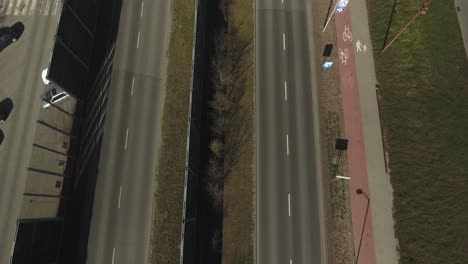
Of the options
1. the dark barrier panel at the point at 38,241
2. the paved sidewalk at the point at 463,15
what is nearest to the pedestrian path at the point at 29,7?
the dark barrier panel at the point at 38,241

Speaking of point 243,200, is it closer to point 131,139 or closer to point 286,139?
point 286,139

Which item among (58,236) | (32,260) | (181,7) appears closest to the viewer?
(32,260)

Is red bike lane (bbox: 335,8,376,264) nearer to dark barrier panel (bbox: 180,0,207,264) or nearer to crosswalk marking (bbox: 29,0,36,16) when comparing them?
dark barrier panel (bbox: 180,0,207,264)

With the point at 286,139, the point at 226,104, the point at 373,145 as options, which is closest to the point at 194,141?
the point at 226,104

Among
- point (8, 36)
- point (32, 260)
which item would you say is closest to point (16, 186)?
point (32, 260)

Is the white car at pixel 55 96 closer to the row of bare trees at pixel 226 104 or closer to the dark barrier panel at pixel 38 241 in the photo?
the dark barrier panel at pixel 38 241

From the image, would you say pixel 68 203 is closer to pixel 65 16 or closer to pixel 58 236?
pixel 58 236

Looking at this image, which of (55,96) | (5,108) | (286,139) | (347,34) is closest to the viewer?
(286,139)
